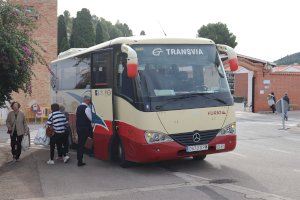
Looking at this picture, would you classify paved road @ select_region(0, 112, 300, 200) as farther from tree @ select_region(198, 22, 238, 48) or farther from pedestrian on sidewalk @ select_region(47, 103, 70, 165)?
tree @ select_region(198, 22, 238, 48)

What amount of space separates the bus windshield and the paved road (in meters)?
1.81

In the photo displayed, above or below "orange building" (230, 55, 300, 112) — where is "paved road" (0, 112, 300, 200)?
below

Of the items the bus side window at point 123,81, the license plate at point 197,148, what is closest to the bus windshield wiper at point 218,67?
the license plate at point 197,148

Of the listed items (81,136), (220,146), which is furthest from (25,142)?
(220,146)

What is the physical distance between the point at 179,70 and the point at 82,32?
59199 mm

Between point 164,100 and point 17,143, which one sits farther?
point 17,143

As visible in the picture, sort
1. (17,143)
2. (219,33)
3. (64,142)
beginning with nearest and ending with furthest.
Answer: (64,142)
(17,143)
(219,33)

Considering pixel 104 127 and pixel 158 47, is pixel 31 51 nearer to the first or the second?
pixel 104 127

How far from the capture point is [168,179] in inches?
391

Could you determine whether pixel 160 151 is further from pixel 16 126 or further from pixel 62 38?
pixel 62 38

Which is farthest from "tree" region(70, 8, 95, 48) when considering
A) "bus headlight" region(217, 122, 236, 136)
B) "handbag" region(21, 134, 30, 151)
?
"bus headlight" region(217, 122, 236, 136)

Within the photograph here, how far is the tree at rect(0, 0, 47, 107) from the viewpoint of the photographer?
36.0 ft

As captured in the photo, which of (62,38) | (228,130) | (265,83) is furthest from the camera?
(62,38)

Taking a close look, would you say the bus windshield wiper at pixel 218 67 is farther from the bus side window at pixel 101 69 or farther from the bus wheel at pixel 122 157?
the bus wheel at pixel 122 157
